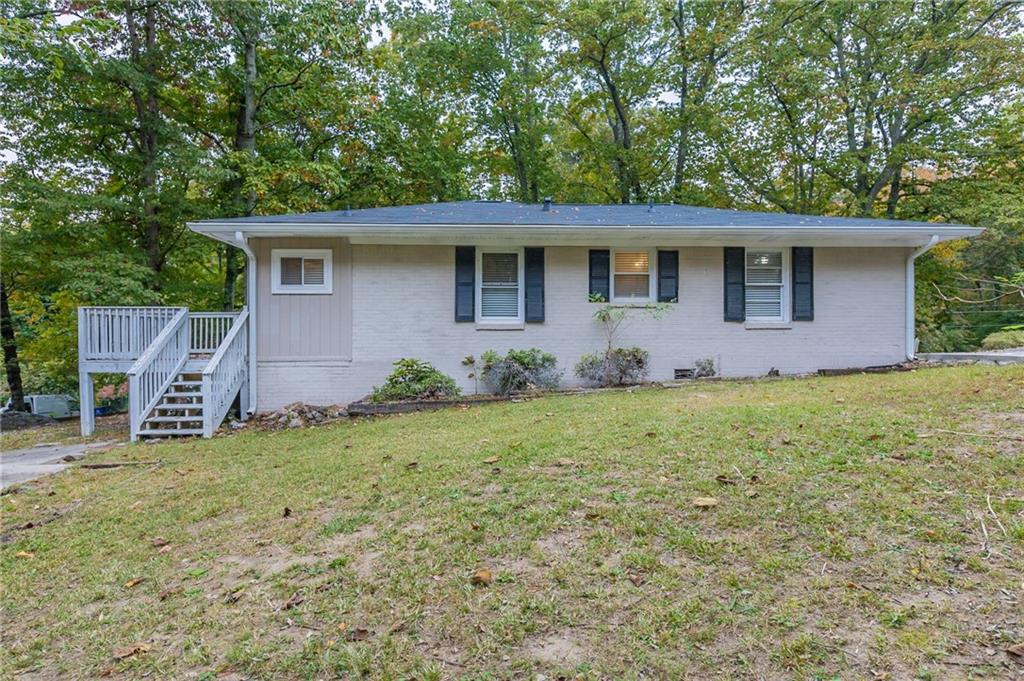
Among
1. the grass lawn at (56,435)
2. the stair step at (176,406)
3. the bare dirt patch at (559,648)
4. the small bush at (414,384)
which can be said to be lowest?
the grass lawn at (56,435)

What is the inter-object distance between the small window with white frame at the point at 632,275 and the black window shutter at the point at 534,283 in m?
1.39

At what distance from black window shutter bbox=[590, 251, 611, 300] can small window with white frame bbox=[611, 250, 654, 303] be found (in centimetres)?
14

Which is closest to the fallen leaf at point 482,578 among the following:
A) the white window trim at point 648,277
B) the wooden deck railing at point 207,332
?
the white window trim at point 648,277

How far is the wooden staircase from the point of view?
7.00m

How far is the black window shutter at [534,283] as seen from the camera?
899 centimetres

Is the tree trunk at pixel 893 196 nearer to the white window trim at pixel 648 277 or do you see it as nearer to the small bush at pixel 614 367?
the white window trim at pixel 648 277

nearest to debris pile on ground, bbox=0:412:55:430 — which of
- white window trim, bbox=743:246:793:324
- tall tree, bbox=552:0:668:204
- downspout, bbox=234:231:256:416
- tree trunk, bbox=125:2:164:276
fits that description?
tree trunk, bbox=125:2:164:276

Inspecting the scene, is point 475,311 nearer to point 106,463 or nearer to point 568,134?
point 106,463

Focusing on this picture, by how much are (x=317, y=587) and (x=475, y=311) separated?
6.81 m

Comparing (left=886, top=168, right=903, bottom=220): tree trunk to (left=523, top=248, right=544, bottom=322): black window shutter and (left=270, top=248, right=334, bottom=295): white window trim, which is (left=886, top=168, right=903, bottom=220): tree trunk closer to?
(left=523, top=248, right=544, bottom=322): black window shutter

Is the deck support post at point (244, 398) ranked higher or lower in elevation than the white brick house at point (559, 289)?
lower

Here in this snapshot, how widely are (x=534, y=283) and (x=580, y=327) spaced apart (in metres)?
1.17

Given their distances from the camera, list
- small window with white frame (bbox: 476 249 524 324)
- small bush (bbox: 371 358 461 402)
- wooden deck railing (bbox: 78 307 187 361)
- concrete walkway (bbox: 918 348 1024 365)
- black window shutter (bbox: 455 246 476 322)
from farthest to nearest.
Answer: small window with white frame (bbox: 476 249 524 324), black window shutter (bbox: 455 246 476 322), concrete walkway (bbox: 918 348 1024 365), small bush (bbox: 371 358 461 402), wooden deck railing (bbox: 78 307 187 361)

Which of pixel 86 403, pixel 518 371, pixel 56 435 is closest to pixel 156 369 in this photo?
pixel 86 403
